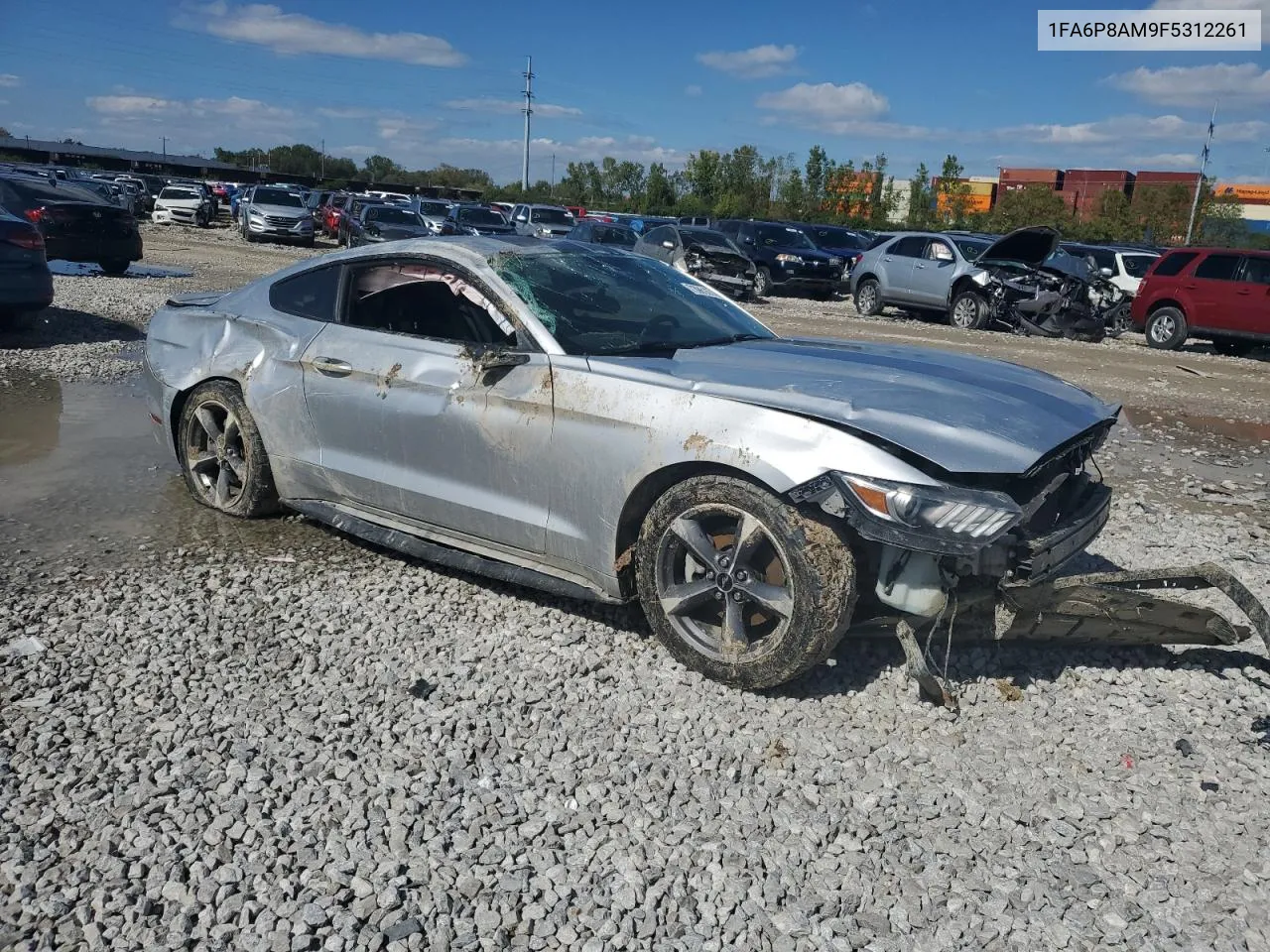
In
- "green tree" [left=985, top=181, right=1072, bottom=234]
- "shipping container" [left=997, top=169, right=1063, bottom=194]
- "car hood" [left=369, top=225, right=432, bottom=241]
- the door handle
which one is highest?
"shipping container" [left=997, top=169, right=1063, bottom=194]

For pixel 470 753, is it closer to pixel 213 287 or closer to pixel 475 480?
pixel 475 480

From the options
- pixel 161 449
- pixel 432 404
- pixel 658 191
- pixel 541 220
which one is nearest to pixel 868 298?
pixel 541 220

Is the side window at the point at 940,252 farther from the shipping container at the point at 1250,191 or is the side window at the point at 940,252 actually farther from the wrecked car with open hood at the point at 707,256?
the shipping container at the point at 1250,191

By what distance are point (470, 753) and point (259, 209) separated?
33.4m

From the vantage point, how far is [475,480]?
4.45m

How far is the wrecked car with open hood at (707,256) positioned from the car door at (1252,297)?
30.4 ft

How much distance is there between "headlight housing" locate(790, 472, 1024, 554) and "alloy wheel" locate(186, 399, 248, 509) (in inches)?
135

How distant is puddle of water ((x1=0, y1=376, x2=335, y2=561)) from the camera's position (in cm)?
536

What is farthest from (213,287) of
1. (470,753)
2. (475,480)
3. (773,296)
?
(470,753)

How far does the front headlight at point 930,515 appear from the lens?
338cm

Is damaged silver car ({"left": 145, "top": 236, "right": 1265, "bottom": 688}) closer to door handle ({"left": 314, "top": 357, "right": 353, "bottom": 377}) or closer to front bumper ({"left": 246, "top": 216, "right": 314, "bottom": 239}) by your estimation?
door handle ({"left": 314, "top": 357, "right": 353, "bottom": 377})

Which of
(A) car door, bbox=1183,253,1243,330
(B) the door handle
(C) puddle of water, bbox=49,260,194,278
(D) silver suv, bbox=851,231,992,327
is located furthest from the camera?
(D) silver suv, bbox=851,231,992,327

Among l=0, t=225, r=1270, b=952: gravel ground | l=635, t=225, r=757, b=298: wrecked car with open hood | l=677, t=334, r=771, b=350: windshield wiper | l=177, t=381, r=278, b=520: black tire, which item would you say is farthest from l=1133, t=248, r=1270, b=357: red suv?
l=177, t=381, r=278, b=520: black tire

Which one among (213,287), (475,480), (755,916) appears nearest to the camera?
(755,916)
